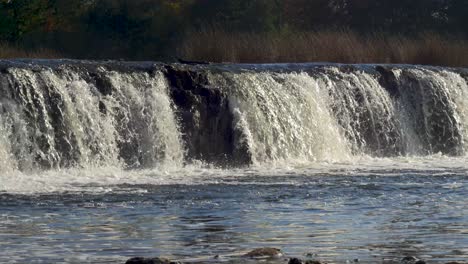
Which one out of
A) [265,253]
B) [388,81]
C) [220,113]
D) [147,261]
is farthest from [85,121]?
[147,261]

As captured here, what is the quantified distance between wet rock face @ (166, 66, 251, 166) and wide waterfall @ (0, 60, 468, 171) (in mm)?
22

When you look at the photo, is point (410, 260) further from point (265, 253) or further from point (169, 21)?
point (169, 21)

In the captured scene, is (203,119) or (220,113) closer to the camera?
(203,119)

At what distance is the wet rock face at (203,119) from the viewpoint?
83.1 ft

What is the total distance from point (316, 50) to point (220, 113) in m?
9.99

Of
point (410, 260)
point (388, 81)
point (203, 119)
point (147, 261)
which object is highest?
point (388, 81)

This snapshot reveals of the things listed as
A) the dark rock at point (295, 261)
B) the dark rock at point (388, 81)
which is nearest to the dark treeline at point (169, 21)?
the dark rock at point (388, 81)

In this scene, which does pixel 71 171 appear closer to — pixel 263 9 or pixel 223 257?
pixel 223 257

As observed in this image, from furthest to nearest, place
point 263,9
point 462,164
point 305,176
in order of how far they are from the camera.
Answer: point 263,9, point 462,164, point 305,176

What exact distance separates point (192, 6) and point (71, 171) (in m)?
27.9

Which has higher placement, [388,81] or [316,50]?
[316,50]

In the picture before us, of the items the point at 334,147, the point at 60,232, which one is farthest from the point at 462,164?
the point at 60,232

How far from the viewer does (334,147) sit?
27.3 metres

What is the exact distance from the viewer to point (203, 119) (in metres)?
25.8
